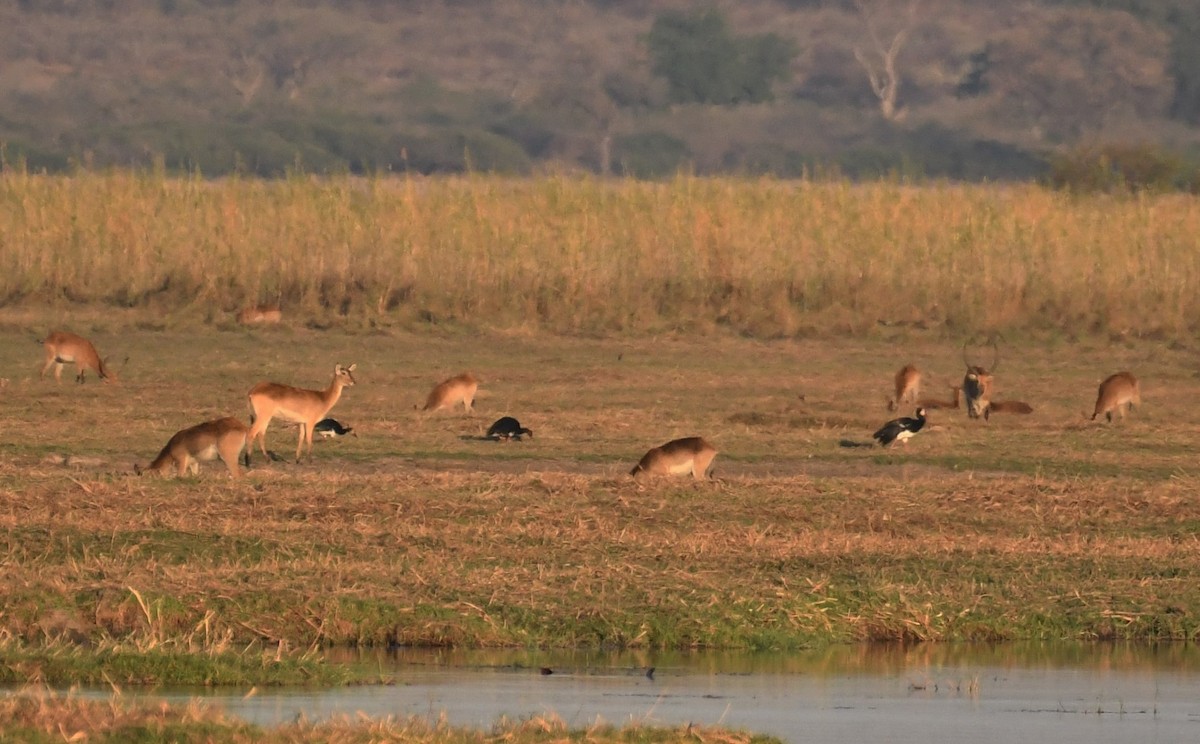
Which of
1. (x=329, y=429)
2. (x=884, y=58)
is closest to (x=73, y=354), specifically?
(x=329, y=429)

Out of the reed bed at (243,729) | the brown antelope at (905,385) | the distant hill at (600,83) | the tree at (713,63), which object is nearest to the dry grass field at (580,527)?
the brown antelope at (905,385)

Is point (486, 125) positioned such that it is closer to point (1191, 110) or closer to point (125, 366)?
point (1191, 110)

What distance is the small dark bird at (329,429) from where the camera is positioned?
17203 mm

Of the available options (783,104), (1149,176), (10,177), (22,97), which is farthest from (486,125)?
(10,177)

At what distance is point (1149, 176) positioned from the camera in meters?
42.5

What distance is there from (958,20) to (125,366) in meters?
58.0

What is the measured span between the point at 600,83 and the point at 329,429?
5314 cm

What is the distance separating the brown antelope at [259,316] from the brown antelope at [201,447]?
10.8 metres

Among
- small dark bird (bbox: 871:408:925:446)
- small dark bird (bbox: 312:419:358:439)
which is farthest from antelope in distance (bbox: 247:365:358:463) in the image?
small dark bird (bbox: 871:408:925:446)

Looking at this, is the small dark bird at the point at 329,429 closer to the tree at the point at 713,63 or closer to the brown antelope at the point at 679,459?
the brown antelope at the point at 679,459

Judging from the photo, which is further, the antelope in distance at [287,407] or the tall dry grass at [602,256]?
the tall dry grass at [602,256]

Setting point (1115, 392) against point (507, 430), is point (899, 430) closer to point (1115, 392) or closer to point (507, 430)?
point (507, 430)

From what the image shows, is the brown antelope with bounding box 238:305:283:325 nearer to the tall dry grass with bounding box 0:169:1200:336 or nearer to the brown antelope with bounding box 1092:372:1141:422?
the tall dry grass with bounding box 0:169:1200:336

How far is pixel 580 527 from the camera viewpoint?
12.1 metres
